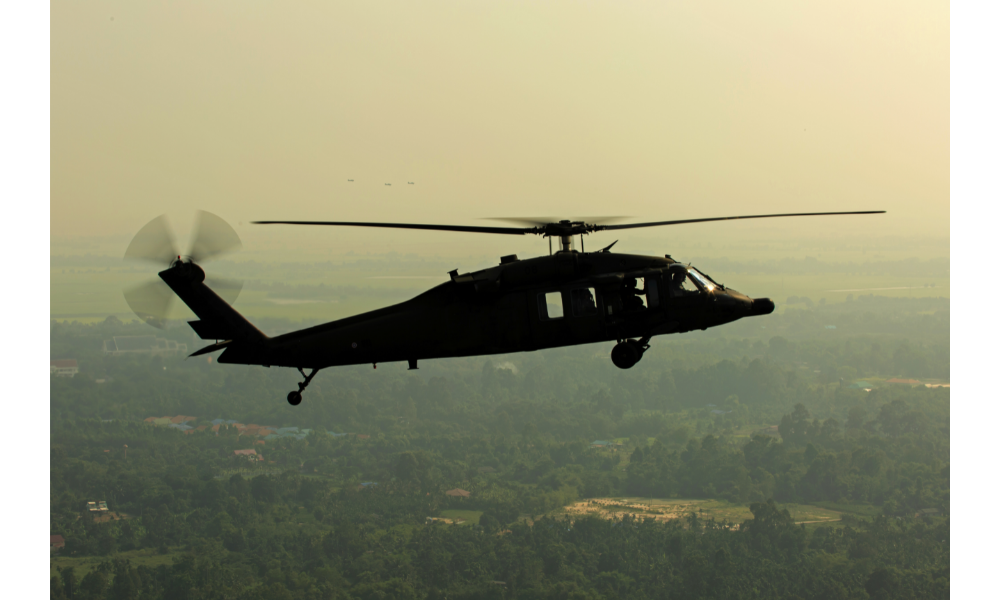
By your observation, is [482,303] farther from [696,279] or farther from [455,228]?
[696,279]

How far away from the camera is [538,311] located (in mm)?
27969

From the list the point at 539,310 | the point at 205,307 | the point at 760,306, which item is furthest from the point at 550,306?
the point at 205,307

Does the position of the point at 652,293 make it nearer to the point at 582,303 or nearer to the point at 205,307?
the point at 582,303

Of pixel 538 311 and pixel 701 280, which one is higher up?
pixel 701 280

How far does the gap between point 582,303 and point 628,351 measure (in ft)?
7.49

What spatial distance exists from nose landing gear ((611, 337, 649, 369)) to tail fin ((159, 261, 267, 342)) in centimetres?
1296

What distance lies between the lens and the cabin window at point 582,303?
91.6ft

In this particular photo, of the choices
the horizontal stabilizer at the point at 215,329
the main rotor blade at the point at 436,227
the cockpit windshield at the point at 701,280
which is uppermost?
the main rotor blade at the point at 436,227

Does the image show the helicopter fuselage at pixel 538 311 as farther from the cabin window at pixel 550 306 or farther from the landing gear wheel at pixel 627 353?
the landing gear wheel at pixel 627 353

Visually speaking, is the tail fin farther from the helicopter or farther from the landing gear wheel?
the landing gear wheel

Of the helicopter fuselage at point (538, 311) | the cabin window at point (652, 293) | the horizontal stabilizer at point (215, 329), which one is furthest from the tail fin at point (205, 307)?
the cabin window at point (652, 293)

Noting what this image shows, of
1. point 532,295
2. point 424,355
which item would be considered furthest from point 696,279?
point 424,355

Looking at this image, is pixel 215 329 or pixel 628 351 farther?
pixel 215 329

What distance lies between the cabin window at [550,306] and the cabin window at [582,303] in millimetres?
456
